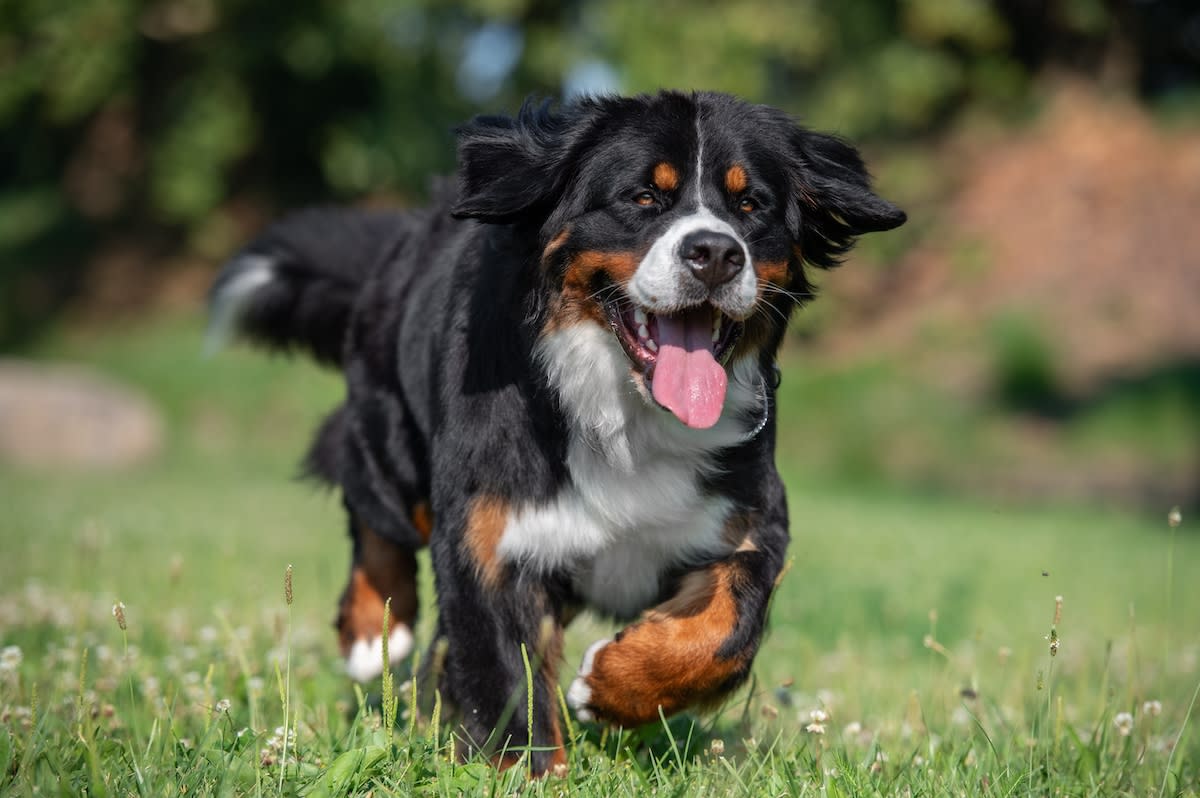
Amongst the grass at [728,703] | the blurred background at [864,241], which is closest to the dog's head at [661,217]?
the grass at [728,703]

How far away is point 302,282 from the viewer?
561 centimetres

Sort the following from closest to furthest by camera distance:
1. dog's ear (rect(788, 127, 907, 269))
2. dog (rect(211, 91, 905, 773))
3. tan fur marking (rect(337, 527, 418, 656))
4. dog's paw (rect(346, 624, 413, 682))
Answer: dog (rect(211, 91, 905, 773)), dog's ear (rect(788, 127, 907, 269)), dog's paw (rect(346, 624, 413, 682)), tan fur marking (rect(337, 527, 418, 656))

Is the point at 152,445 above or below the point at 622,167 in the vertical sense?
below

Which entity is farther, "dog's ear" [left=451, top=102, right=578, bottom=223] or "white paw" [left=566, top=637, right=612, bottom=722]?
"dog's ear" [left=451, top=102, right=578, bottom=223]

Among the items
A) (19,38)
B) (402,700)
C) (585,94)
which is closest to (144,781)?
(402,700)

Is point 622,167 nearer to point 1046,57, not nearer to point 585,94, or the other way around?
point 585,94

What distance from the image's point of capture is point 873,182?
4.11m

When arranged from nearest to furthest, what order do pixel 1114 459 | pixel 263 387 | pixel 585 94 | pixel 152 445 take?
pixel 585 94 < pixel 1114 459 < pixel 152 445 < pixel 263 387

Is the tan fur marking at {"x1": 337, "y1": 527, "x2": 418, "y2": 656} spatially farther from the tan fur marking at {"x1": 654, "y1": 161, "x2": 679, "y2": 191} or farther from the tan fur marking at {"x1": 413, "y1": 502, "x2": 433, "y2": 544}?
the tan fur marking at {"x1": 654, "y1": 161, "x2": 679, "y2": 191}

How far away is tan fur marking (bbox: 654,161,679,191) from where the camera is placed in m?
3.60

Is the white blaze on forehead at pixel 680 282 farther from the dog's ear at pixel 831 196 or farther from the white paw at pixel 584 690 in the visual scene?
the white paw at pixel 584 690

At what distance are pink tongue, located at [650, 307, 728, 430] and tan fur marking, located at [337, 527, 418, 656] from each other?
5.82ft

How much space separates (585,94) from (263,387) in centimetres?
1629

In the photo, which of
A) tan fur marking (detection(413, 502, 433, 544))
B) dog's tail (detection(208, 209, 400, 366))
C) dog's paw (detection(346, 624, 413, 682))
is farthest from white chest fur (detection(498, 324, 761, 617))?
dog's tail (detection(208, 209, 400, 366))
